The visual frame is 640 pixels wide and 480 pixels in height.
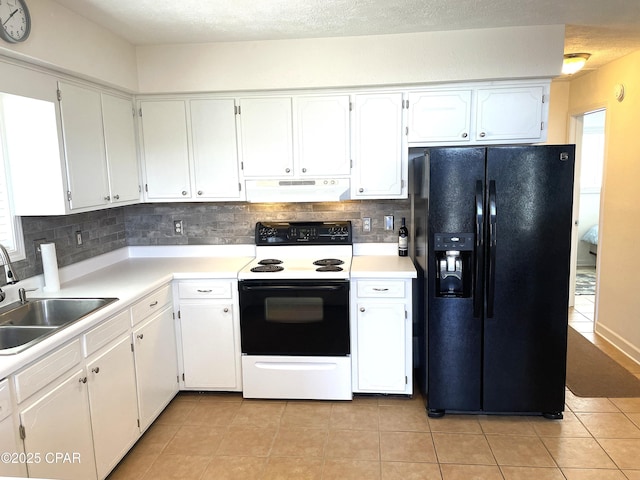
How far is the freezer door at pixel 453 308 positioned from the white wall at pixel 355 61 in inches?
29.3

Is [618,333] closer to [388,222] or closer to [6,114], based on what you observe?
[388,222]

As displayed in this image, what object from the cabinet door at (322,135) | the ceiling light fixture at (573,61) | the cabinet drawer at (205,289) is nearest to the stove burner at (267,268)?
the cabinet drawer at (205,289)

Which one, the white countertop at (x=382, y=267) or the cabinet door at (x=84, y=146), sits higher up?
the cabinet door at (x=84, y=146)

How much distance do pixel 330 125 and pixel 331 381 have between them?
5.87 feet

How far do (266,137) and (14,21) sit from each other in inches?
64.0

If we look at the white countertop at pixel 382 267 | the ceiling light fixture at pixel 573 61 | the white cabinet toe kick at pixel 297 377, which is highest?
the ceiling light fixture at pixel 573 61

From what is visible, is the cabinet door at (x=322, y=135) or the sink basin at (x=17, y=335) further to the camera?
the cabinet door at (x=322, y=135)

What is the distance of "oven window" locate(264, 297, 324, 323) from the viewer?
123 inches

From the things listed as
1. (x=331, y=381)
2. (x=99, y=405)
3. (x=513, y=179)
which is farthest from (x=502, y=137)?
(x=99, y=405)

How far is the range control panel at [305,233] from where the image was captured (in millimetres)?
3643

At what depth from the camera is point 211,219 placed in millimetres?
3812

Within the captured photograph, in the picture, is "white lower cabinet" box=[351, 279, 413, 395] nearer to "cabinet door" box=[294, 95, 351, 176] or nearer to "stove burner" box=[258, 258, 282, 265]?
"stove burner" box=[258, 258, 282, 265]

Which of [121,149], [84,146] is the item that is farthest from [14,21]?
[121,149]

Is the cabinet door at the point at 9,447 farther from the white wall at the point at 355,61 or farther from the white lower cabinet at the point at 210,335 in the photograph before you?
the white wall at the point at 355,61
